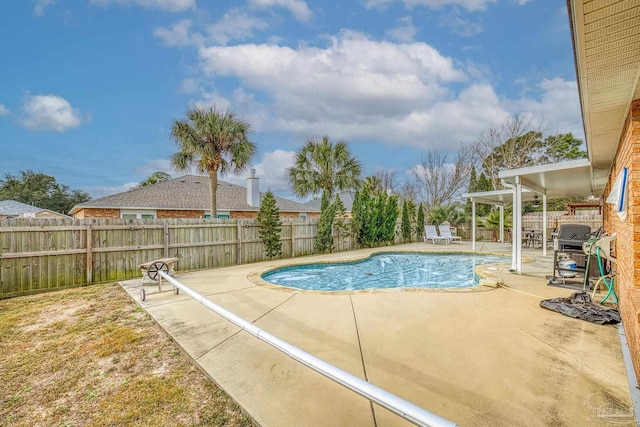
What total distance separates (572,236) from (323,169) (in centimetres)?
1181

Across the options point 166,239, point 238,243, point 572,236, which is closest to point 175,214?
point 238,243

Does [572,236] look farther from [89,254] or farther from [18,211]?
[18,211]

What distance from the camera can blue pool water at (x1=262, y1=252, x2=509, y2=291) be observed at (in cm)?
762

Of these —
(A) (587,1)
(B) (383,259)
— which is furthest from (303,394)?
(B) (383,259)

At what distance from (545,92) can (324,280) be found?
58.2ft

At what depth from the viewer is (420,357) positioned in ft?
9.14

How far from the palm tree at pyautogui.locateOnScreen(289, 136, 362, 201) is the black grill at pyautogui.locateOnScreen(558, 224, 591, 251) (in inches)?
429

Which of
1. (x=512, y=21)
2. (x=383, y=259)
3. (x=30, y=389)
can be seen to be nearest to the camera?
(x=30, y=389)

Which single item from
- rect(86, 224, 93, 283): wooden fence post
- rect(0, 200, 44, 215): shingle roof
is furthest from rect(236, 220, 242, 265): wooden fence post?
rect(0, 200, 44, 215): shingle roof

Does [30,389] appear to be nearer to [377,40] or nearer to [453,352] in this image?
[453,352]

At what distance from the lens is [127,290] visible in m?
6.04

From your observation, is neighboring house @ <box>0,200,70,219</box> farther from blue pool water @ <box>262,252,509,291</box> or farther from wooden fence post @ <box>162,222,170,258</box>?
blue pool water @ <box>262,252,509,291</box>

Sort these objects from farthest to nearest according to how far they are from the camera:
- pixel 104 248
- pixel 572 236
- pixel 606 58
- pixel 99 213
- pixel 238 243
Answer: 1. pixel 99 213
2. pixel 238 243
3. pixel 104 248
4. pixel 572 236
5. pixel 606 58

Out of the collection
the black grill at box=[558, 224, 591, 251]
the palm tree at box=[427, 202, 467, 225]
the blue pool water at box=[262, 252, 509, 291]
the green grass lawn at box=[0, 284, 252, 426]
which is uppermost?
the palm tree at box=[427, 202, 467, 225]
